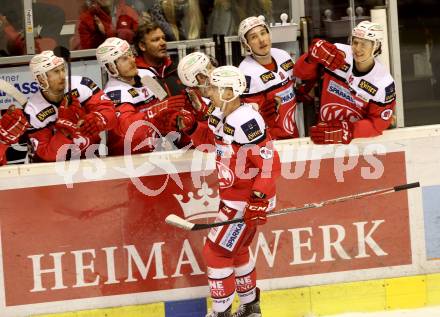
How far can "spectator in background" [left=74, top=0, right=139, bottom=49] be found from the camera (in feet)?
23.9

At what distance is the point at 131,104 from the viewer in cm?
641

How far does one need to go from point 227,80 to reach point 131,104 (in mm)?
766

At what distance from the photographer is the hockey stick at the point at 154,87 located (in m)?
6.39

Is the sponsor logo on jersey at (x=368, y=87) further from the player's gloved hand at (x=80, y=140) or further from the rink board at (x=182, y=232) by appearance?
the player's gloved hand at (x=80, y=140)

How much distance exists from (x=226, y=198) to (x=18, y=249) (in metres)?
1.04

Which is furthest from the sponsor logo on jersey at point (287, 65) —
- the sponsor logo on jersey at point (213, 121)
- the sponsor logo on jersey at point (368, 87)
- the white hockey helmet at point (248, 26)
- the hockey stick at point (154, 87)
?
the sponsor logo on jersey at point (213, 121)

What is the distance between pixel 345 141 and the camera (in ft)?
20.7

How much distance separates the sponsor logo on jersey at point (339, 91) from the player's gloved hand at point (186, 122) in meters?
0.80

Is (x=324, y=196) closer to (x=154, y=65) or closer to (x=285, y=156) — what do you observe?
(x=285, y=156)

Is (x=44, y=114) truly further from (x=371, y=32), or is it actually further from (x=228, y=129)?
(x=371, y=32)

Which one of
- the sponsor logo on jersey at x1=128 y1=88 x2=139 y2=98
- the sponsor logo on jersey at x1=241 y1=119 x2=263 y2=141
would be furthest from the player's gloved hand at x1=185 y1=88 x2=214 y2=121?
the sponsor logo on jersey at x1=241 y1=119 x2=263 y2=141

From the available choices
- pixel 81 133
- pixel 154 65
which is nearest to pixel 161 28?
pixel 154 65

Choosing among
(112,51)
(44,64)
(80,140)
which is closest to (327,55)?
(112,51)

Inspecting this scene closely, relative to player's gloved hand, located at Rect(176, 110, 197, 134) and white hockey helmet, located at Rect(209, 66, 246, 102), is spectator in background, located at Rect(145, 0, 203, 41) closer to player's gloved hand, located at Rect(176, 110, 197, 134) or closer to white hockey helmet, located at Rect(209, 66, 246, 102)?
player's gloved hand, located at Rect(176, 110, 197, 134)
